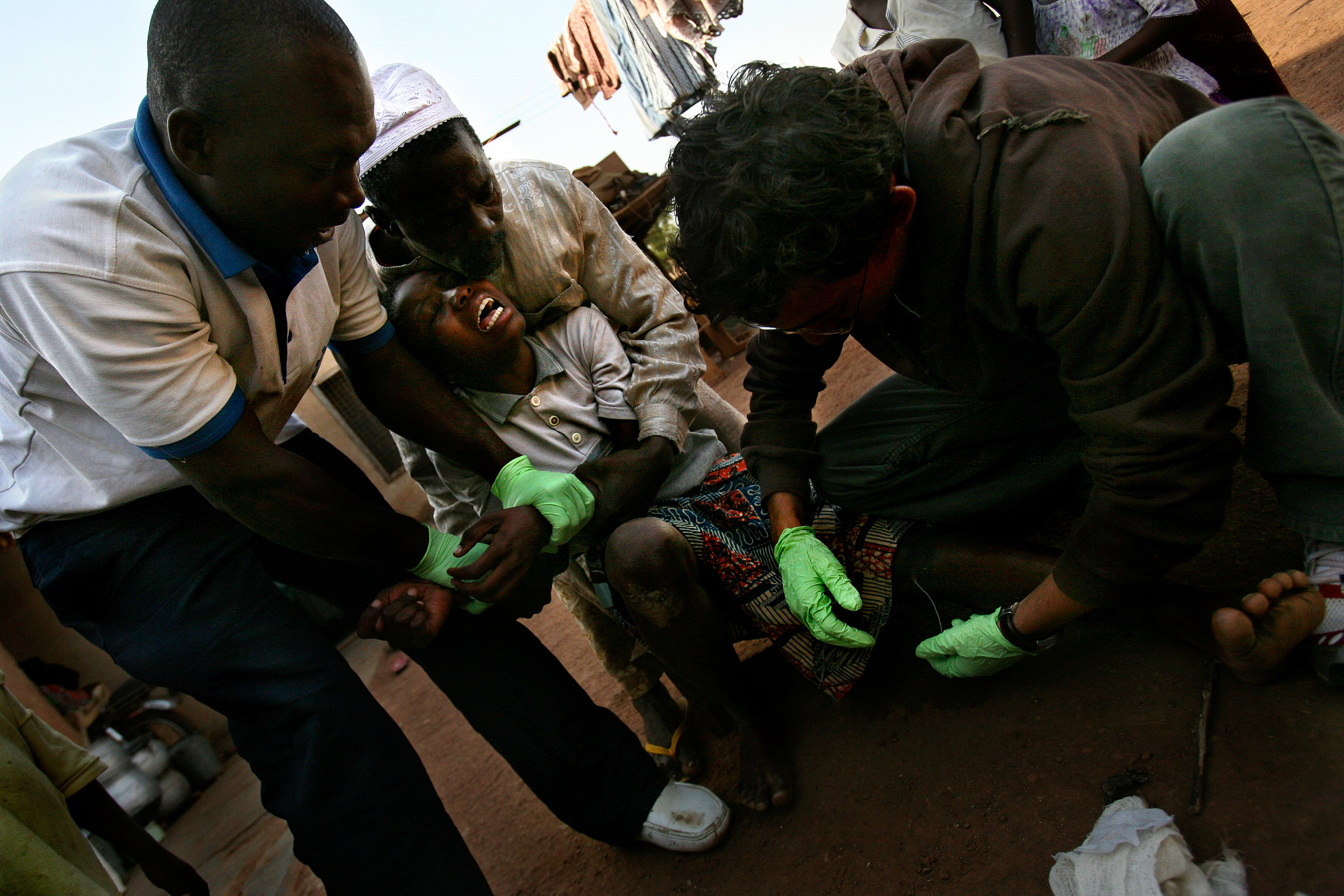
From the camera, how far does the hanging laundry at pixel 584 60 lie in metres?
7.50

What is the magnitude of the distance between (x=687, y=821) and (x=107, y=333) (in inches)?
60.7

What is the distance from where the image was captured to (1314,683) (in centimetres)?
129

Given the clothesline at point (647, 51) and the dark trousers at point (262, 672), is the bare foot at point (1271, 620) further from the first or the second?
the clothesline at point (647, 51)

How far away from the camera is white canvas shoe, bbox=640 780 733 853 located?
1750 mm

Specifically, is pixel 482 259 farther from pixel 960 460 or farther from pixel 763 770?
pixel 763 770

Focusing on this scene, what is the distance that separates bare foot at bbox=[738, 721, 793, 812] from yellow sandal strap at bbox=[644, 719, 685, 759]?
28 centimetres

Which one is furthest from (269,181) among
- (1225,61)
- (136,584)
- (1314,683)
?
(1225,61)

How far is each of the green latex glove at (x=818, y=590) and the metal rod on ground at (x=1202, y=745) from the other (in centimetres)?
58

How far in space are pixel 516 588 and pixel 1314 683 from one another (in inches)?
60.5

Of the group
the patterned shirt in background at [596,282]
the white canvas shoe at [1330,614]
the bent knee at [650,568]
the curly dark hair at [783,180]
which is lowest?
the white canvas shoe at [1330,614]

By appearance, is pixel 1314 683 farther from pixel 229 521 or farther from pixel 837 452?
pixel 229 521

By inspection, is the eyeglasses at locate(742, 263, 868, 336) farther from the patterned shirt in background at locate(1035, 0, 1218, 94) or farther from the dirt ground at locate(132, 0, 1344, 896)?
the patterned shirt in background at locate(1035, 0, 1218, 94)

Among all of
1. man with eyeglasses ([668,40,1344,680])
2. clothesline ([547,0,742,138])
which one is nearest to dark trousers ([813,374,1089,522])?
man with eyeglasses ([668,40,1344,680])

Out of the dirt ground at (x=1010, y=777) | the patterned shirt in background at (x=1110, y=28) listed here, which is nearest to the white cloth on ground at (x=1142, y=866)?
the dirt ground at (x=1010, y=777)
